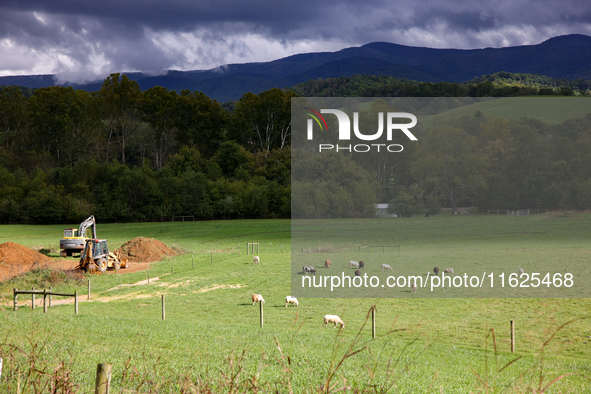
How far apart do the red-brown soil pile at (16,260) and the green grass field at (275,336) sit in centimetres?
387

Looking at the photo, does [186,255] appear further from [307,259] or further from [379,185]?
[379,185]

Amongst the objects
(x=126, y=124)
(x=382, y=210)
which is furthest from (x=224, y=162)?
(x=382, y=210)

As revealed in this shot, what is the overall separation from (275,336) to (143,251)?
103 feet

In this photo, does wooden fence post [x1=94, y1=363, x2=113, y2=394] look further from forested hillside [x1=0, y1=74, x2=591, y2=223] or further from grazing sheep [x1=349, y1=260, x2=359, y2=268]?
forested hillside [x1=0, y1=74, x2=591, y2=223]

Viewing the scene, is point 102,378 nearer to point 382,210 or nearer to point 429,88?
point 382,210

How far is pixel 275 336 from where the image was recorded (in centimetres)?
334

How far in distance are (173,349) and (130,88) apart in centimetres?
8066

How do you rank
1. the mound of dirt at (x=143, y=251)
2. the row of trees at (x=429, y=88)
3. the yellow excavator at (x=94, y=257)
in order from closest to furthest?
the yellow excavator at (x=94, y=257)
the mound of dirt at (x=143, y=251)
the row of trees at (x=429, y=88)

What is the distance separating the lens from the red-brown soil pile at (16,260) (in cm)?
2406

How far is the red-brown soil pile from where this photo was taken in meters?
24.1

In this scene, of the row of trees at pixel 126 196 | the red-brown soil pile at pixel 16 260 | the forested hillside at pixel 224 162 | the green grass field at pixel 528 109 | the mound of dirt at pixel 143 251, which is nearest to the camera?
the red-brown soil pile at pixel 16 260

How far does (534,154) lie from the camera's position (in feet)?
218

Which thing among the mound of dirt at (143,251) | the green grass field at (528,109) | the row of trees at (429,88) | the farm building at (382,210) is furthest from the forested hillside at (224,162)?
the mound of dirt at (143,251)

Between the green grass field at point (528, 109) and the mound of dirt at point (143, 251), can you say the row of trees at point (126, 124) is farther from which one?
the mound of dirt at point (143, 251)
